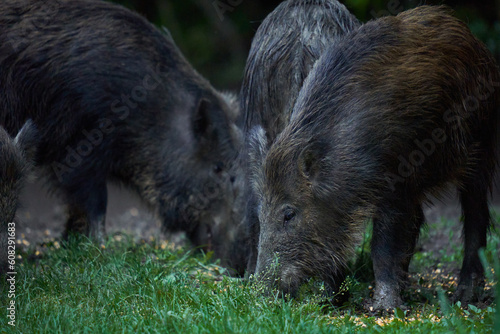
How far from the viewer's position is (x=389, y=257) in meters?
4.39

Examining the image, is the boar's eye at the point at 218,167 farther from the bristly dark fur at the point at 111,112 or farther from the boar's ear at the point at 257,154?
the boar's ear at the point at 257,154

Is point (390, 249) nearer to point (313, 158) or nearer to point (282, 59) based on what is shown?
point (313, 158)

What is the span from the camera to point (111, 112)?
21.7 ft

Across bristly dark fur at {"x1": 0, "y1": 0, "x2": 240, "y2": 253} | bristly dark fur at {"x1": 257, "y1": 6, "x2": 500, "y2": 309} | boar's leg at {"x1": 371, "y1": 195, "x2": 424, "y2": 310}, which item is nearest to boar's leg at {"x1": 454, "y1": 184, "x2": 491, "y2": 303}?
bristly dark fur at {"x1": 257, "y1": 6, "x2": 500, "y2": 309}

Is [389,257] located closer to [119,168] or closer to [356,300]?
[356,300]

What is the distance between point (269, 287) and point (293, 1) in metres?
2.53

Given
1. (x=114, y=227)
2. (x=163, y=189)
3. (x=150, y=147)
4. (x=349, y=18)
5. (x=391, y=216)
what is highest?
(x=349, y=18)

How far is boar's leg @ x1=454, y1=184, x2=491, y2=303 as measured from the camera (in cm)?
507

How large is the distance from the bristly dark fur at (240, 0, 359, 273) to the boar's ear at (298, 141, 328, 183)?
0.65 meters

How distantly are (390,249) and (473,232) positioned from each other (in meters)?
1.09

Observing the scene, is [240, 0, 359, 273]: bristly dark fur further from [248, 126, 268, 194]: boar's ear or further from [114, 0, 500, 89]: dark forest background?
[114, 0, 500, 89]: dark forest background

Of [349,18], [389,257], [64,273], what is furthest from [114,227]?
[389,257]

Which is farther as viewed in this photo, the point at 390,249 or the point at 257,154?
the point at 257,154

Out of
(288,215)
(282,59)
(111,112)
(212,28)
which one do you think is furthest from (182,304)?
(212,28)
